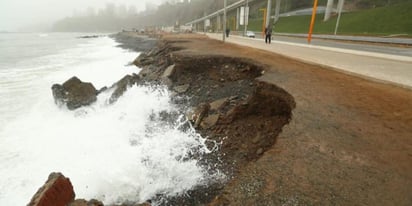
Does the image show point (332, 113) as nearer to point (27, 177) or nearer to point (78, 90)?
point (27, 177)

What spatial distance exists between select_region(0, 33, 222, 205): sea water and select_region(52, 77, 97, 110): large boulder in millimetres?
364

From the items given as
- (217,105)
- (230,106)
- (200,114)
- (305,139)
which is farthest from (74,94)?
(305,139)

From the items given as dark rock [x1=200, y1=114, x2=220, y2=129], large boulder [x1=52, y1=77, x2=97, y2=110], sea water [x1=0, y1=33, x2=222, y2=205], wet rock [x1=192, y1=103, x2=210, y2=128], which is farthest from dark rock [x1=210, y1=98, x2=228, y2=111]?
large boulder [x1=52, y1=77, x2=97, y2=110]

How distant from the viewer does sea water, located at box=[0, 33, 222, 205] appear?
4.51 metres

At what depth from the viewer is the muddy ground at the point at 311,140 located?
2.96 m

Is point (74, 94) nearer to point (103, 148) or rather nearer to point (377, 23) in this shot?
point (103, 148)

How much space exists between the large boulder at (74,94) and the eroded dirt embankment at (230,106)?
2953 millimetres

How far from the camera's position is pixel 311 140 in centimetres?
413

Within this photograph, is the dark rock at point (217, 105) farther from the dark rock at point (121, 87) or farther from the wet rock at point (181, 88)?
the dark rock at point (121, 87)

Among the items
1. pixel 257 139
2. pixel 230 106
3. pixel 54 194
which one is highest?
pixel 54 194

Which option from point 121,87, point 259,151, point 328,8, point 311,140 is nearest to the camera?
point 311,140

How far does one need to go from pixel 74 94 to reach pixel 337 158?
10.6 meters

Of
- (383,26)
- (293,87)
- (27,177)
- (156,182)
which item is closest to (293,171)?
(156,182)

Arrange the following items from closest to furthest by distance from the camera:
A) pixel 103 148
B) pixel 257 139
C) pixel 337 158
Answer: pixel 337 158 < pixel 257 139 < pixel 103 148
